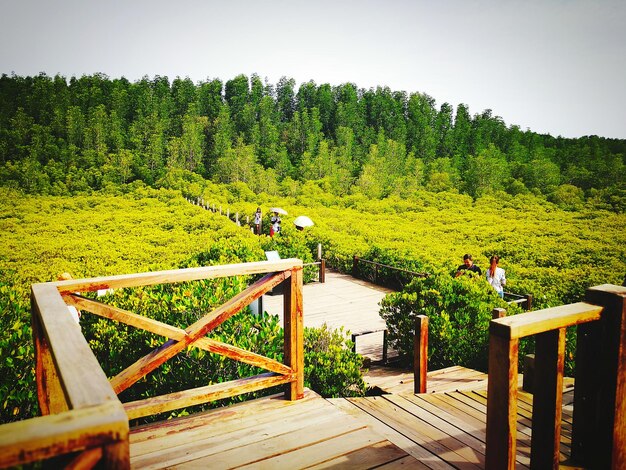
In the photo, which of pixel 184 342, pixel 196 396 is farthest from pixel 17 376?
pixel 184 342

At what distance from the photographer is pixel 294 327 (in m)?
2.89

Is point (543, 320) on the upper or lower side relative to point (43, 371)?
upper

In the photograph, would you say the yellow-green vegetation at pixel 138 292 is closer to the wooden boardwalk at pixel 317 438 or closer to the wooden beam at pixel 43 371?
the wooden boardwalk at pixel 317 438

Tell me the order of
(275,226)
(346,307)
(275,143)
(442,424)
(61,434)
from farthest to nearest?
1. (275,143)
2. (275,226)
3. (346,307)
4. (442,424)
5. (61,434)

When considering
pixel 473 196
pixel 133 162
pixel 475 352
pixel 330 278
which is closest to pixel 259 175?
pixel 133 162

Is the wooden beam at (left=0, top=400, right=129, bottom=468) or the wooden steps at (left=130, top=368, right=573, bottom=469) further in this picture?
the wooden steps at (left=130, top=368, right=573, bottom=469)

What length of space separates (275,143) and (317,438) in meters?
64.3

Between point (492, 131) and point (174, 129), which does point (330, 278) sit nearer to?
point (174, 129)

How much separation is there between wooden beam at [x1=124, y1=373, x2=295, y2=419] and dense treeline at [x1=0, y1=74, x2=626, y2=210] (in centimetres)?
3907

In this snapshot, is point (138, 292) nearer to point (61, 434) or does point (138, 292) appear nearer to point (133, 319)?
point (133, 319)

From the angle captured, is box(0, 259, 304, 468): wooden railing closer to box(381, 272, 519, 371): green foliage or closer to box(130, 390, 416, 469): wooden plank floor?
box(130, 390, 416, 469): wooden plank floor

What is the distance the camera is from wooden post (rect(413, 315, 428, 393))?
433 cm

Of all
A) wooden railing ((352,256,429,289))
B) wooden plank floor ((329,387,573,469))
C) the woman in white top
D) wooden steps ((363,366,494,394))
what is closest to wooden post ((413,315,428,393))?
wooden steps ((363,366,494,394))

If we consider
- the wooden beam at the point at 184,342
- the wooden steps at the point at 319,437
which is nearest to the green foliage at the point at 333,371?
the wooden steps at the point at 319,437
